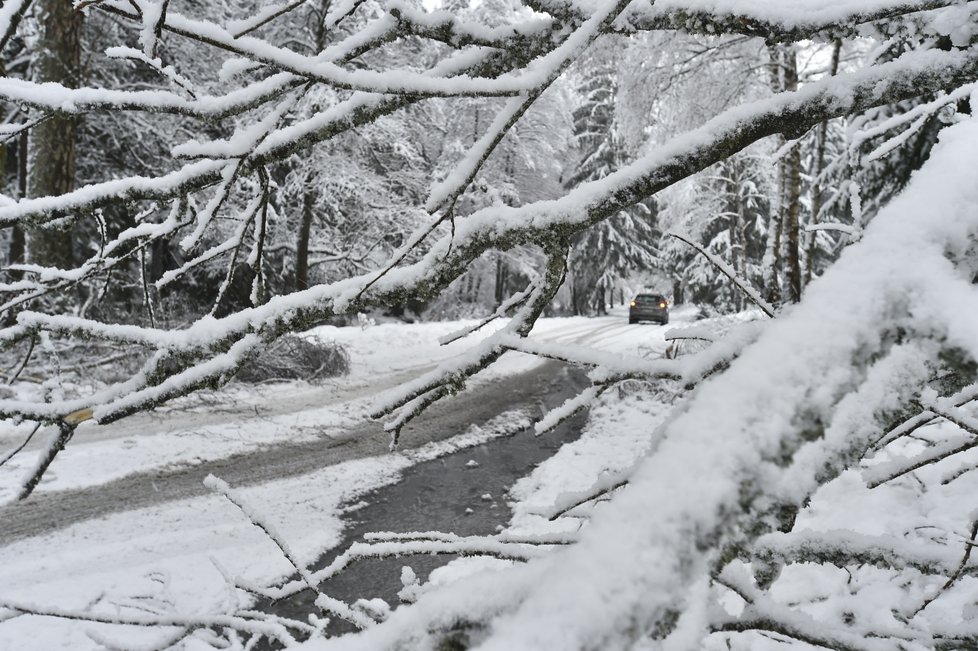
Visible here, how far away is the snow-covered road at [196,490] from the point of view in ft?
13.1

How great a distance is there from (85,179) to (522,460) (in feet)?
34.8

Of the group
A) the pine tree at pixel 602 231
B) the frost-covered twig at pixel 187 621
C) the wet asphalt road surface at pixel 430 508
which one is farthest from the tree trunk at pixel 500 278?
the frost-covered twig at pixel 187 621

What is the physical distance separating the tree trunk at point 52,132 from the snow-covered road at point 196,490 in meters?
2.42

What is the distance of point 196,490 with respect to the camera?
5.59 m

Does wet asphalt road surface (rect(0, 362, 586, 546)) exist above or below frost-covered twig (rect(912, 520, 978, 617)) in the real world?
below

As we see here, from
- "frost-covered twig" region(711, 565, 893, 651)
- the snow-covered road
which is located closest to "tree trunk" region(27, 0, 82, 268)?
the snow-covered road

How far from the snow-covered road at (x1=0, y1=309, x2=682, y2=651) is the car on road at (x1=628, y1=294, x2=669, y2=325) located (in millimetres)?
14714

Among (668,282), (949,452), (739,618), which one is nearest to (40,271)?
(739,618)

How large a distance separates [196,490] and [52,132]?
15.7ft

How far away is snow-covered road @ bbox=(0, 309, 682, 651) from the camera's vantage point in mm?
4008

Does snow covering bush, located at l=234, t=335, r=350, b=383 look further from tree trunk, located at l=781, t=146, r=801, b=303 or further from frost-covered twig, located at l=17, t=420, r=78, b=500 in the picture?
frost-covered twig, located at l=17, t=420, r=78, b=500

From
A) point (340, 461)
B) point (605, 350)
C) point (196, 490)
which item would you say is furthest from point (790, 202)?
point (196, 490)

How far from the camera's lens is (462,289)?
27078mm

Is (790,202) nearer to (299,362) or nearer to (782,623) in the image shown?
(299,362)
